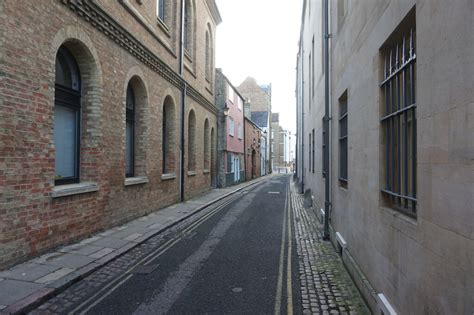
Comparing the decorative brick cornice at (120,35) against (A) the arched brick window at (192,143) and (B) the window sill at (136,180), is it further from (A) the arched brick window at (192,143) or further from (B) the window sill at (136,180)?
(B) the window sill at (136,180)

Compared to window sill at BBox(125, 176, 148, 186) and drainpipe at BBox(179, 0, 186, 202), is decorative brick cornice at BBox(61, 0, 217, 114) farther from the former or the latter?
window sill at BBox(125, 176, 148, 186)

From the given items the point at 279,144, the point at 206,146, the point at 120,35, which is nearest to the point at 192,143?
the point at 206,146

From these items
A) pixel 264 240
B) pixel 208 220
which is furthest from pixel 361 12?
pixel 208 220

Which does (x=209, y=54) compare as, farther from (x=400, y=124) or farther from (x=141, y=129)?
(x=400, y=124)

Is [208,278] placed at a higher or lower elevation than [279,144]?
lower

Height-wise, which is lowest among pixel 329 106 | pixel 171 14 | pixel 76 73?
pixel 329 106

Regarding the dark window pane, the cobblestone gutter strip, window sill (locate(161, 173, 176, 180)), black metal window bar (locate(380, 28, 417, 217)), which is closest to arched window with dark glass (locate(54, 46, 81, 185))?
the dark window pane

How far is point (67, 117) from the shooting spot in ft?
25.7

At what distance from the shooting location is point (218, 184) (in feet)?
78.3

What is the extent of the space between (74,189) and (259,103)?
178 ft

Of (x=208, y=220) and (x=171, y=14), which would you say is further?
(x=171, y=14)

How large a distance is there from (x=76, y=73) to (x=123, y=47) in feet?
6.39

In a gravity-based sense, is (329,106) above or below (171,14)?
below

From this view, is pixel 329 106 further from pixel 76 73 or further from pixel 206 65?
pixel 206 65
